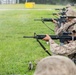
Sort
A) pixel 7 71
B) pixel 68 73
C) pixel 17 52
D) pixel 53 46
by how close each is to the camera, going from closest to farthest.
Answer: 1. pixel 68 73
2. pixel 53 46
3. pixel 7 71
4. pixel 17 52

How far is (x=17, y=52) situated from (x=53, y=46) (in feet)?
15.7

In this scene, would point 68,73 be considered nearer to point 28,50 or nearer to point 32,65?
point 32,65

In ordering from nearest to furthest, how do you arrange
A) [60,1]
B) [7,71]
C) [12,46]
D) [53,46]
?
[53,46], [7,71], [12,46], [60,1]

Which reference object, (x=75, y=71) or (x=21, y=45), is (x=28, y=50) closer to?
(x=21, y=45)

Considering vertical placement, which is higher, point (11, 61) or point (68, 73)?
point (68, 73)

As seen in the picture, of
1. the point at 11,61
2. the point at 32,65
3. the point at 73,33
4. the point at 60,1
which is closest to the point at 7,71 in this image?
the point at 32,65

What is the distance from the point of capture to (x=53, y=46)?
5441 mm

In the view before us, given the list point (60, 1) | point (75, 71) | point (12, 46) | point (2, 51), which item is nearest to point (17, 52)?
point (2, 51)

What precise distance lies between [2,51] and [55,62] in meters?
8.43

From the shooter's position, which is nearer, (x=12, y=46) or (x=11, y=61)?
(x=11, y=61)

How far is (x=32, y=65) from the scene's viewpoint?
7766mm

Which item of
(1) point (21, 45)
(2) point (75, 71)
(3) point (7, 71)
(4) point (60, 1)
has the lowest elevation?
(4) point (60, 1)

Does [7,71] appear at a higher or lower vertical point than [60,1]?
higher

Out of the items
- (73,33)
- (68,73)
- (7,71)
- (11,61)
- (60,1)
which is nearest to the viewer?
(68,73)
